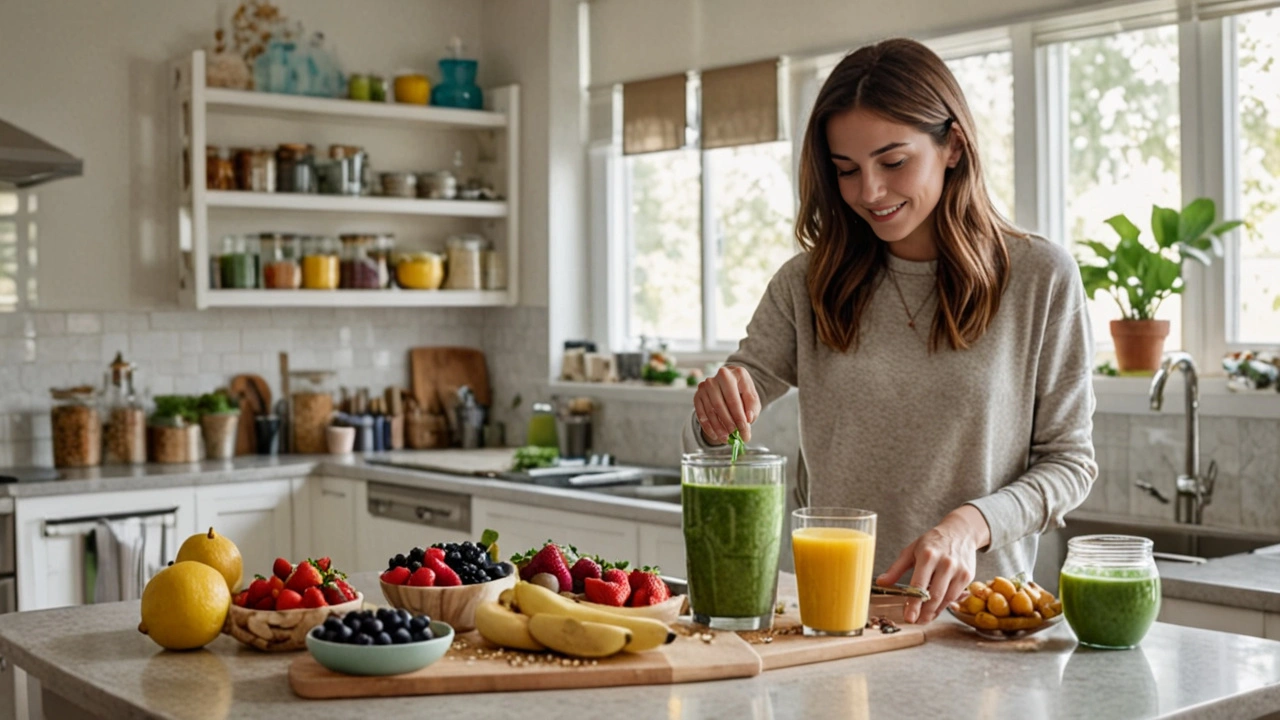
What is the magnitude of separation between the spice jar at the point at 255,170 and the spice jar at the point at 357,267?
0.36 m

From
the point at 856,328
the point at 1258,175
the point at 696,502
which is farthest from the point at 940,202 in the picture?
the point at 1258,175

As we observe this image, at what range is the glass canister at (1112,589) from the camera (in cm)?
200

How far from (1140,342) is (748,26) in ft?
6.18

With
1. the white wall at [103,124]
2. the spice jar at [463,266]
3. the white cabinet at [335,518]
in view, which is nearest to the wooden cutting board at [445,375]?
the spice jar at [463,266]

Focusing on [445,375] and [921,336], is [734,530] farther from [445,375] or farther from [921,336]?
[445,375]

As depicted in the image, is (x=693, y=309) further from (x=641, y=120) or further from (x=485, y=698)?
(x=485, y=698)

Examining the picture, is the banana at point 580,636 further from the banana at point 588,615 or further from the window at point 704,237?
the window at point 704,237

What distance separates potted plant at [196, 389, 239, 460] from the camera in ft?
17.4

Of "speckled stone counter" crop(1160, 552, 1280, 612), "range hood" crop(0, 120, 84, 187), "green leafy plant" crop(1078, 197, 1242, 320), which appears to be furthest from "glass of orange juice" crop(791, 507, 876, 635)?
"range hood" crop(0, 120, 84, 187)

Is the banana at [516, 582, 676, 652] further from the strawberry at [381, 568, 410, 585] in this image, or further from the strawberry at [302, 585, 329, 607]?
the strawberry at [302, 585, 329, 607]

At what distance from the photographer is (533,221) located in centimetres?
584

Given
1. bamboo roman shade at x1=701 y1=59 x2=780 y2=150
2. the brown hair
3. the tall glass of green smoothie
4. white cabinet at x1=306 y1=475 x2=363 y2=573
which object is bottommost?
white cabinet at x1=306 y1=475 x2=363 y2=573

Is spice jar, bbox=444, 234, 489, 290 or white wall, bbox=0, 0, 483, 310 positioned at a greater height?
white wall, bbox=0, 0, 483, 310

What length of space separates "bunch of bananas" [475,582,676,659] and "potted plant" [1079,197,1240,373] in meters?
2.33
